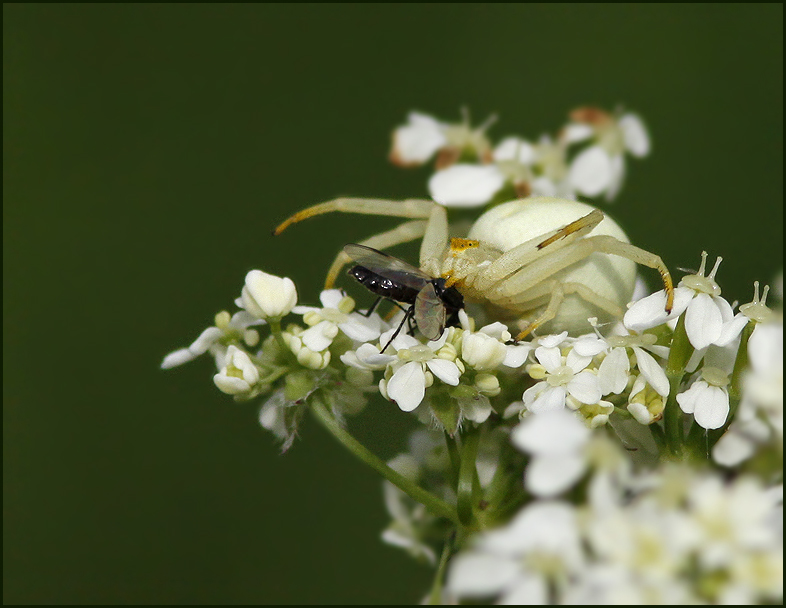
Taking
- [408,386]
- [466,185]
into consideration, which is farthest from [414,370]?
[466,185]

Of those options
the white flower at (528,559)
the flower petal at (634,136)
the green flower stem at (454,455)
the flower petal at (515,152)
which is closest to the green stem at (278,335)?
the green flower stem at (454,455)

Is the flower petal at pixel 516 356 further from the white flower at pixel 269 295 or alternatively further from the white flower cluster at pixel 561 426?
the white flower at pixel 269 295

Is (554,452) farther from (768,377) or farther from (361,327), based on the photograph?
(361,327)

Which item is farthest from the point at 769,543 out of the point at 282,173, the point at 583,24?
the point at 583,24

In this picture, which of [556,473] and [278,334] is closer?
[556,473]

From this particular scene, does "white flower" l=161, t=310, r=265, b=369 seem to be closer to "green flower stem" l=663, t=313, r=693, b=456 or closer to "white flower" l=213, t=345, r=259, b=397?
"white flower" l=213, t=345, r=259, b=397

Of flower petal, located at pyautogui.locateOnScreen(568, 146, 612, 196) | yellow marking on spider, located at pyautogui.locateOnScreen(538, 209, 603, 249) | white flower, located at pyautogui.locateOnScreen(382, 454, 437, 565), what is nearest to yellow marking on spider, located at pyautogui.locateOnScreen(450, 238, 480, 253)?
yellow marking on spider, located at pyautogui.locateOnScreen(538, 209, 603, 249)

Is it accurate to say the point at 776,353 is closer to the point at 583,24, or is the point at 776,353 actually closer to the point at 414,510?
the point at 414,510
